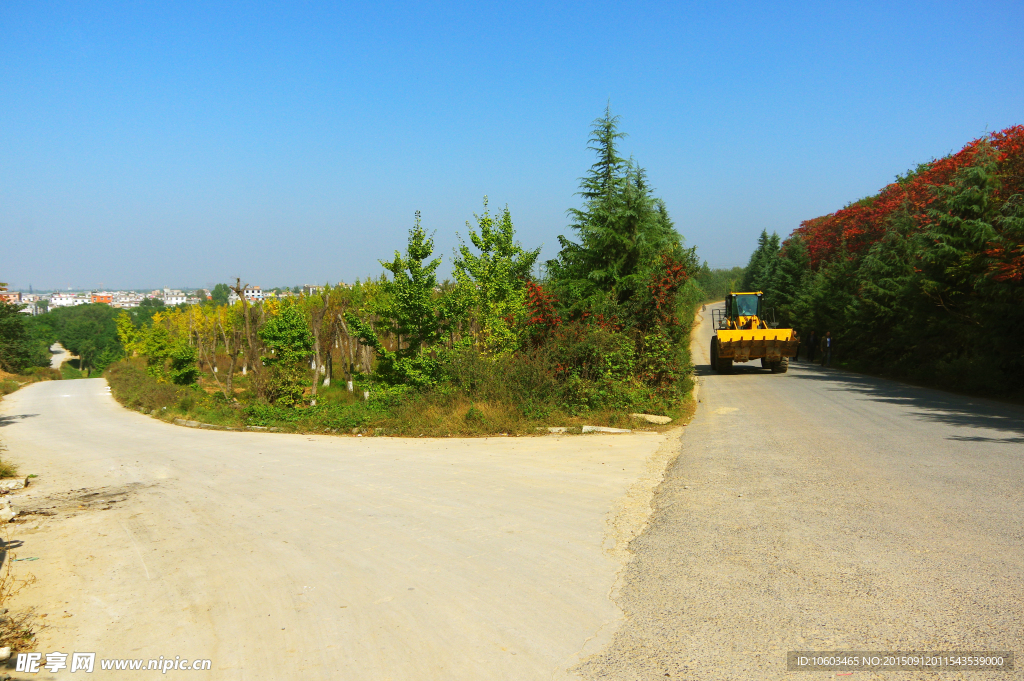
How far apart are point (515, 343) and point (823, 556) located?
11059 mm

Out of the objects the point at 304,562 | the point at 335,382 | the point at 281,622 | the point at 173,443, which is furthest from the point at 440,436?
the point at 335,382

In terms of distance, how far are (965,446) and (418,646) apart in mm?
9436

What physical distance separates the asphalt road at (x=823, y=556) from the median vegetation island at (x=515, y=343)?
12.0ft

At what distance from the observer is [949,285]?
19781mm

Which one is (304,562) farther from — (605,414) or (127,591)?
(605,414)

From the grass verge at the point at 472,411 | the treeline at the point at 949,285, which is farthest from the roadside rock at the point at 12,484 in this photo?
the treeline at the point at 949,285

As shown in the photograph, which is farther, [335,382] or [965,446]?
[335,382]

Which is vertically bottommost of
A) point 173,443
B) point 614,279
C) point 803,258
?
point 173,443

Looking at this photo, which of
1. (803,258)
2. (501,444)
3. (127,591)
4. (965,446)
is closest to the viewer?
(127,591)

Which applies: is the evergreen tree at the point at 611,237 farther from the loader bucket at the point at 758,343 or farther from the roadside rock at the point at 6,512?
the roadside rock at the point at 6,512

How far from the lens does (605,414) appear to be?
13016 mm

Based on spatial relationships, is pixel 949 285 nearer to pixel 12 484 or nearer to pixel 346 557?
pixel 346 557

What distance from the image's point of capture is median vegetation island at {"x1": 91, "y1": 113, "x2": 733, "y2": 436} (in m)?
13.6

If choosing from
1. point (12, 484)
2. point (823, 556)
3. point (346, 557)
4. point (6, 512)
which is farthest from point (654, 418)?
point (12, 484)
